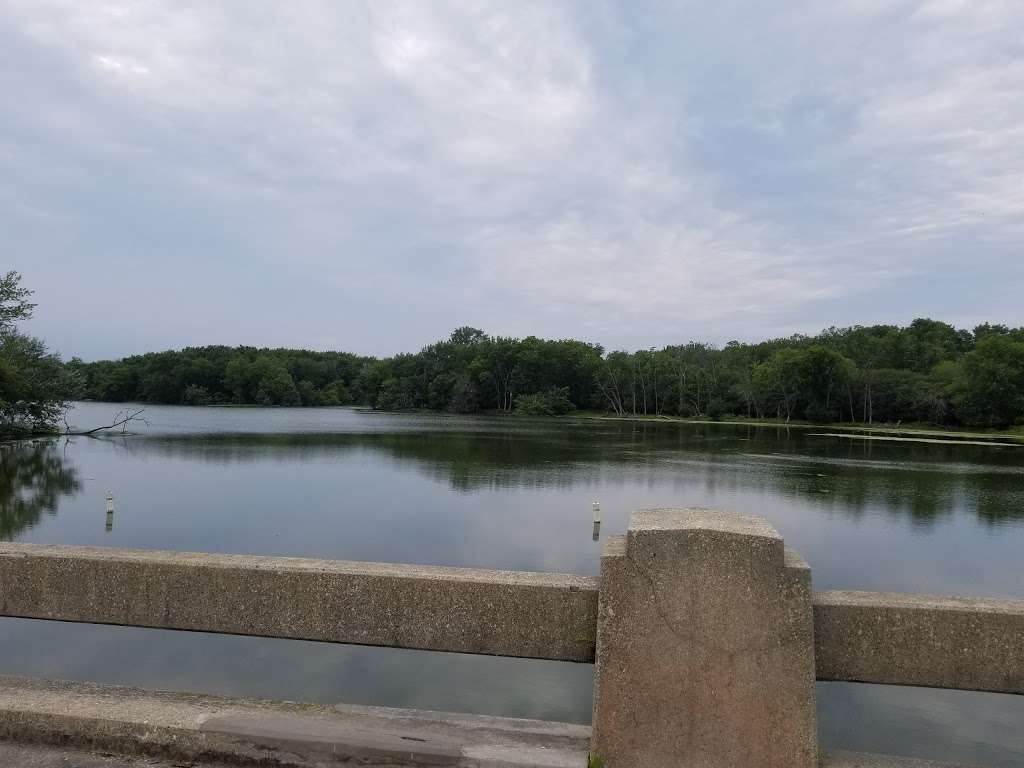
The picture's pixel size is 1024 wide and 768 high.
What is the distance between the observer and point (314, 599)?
335cm

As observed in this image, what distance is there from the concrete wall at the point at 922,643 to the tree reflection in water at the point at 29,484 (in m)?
21.0

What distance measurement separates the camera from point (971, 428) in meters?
90.9

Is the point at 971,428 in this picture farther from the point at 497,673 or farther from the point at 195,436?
the point at 497,673

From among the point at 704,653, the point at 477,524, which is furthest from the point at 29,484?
the point at 704,653

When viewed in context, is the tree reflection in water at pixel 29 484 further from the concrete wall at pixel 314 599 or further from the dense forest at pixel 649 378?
the dense forest at pixel 649 378

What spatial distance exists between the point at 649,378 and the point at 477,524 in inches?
4169

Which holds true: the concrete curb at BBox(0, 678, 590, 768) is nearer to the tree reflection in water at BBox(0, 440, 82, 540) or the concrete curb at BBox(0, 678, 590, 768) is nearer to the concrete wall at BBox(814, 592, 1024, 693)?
the concrete wall at BBox(814, 592, 1024, 693)

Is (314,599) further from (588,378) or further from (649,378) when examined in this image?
(588,378)

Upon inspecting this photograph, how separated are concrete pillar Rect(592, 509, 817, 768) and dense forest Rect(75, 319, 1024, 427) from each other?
9080 cm

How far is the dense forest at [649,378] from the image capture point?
3674 inches

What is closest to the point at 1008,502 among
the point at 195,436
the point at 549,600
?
the point at 549,600

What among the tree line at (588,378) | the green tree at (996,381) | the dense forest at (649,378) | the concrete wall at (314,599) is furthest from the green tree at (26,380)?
the green tree at (996,381)

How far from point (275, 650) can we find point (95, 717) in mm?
9209

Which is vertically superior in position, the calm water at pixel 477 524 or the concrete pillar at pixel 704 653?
the concrete pillar at pixel 704 653
